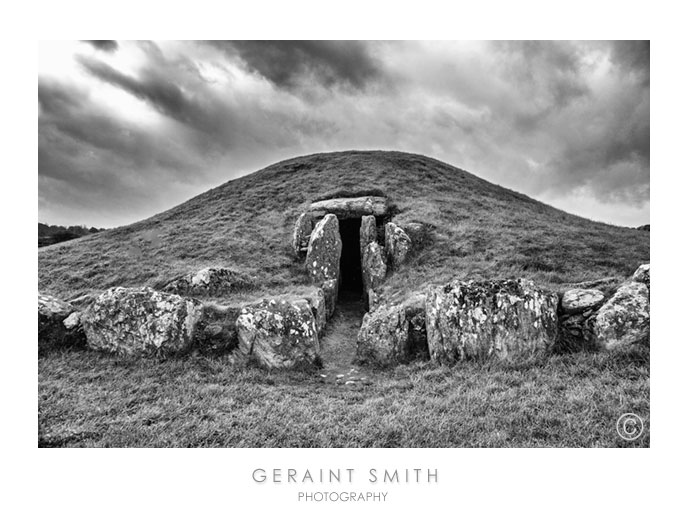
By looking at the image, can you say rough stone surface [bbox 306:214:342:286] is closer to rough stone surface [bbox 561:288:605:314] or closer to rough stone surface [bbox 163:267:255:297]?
rough stone surface [bbox 163:267:255:297]

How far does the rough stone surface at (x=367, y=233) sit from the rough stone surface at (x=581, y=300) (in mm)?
7653

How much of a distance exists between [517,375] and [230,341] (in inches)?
229

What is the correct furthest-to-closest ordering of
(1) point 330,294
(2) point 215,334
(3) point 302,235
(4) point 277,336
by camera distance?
(3) point 302,235 → (1) point 330,294 → (2) point 215,334 → (4) point 277,336

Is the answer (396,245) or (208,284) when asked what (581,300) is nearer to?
(396,245)

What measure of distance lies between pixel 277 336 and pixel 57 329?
4.91 meters

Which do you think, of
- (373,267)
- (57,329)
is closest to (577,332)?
(373,267)

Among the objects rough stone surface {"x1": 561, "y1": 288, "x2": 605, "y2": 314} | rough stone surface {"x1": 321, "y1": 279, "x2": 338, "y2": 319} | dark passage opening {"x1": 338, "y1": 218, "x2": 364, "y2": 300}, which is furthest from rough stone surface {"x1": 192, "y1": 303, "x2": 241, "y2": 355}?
rough stone surface {"x1": 561, "y1": 288, "x2": 605, "y2": 314}

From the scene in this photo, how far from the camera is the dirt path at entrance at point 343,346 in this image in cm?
679

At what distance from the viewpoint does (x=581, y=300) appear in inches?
264

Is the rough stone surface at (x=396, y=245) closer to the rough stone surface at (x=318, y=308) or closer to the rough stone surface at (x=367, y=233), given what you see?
the rough stone surface at (x=367, y=233)

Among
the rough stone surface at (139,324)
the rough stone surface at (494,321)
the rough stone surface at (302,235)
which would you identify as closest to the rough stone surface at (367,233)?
the rough stone surface at (302,235)

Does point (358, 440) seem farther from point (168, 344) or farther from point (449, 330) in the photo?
point (168, 344)

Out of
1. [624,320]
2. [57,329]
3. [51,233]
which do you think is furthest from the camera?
[51,233]
